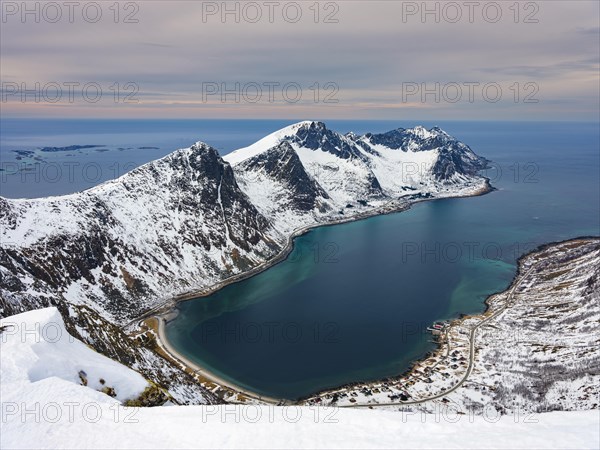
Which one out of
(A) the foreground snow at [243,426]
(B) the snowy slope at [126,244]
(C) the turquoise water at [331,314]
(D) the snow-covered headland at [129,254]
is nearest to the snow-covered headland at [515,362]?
(C) the turquoise water at [331,314]

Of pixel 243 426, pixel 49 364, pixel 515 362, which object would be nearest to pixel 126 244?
pixel 49 364

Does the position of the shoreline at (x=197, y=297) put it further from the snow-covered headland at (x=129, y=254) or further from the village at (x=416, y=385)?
the village at (x=416, y=385)

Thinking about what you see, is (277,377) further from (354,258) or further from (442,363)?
(354,258)

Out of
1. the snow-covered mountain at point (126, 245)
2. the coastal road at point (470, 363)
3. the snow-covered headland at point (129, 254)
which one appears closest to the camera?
the snow-covered headland at point (129, 254)

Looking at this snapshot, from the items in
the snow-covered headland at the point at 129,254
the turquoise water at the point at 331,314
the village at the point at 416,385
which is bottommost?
the village at the point at 416,385

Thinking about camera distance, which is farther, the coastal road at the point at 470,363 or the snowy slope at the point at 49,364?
the coastal road at the point at 470,363

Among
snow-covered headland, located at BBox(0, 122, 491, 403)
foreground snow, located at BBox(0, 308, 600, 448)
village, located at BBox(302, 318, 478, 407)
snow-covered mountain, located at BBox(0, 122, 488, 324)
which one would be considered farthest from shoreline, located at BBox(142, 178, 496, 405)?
foreground snow, located at BBox(0, 308, 600, 448)

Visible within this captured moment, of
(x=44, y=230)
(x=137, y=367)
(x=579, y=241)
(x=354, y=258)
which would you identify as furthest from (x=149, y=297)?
(x=579, y=241)

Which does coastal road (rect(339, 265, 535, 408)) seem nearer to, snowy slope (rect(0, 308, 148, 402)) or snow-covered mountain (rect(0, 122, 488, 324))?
snowy slope (rect(0, 308, 148, 402))
